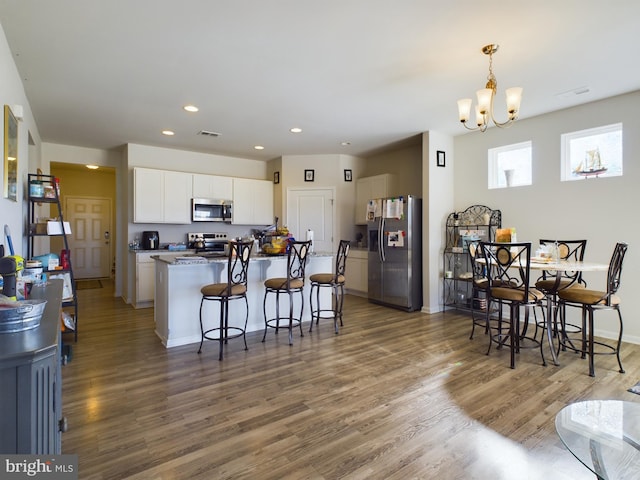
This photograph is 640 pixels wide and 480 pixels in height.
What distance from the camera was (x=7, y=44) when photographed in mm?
2623

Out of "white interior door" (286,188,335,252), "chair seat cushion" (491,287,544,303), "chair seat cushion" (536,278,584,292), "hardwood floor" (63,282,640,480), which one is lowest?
"hardwood floor" (63,282,640,480)

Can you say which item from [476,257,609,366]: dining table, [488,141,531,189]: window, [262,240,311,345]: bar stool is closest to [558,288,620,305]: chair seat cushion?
[476,257,609,366]: dining table

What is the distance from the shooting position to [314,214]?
21.2 feet

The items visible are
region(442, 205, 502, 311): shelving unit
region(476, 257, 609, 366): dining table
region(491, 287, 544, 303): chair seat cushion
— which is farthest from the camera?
region(442, 205, 502, 311): shelving unit

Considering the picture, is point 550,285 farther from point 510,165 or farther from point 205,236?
point 205,236

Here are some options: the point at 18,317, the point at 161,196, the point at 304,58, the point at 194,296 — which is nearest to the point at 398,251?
the point at 194,296

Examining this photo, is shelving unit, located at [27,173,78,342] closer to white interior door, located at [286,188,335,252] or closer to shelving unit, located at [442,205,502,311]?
white interior door, located at [286,188,335,252]

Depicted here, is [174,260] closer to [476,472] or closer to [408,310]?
[476,472]

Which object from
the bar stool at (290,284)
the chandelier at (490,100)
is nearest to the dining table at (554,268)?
the chandelier at (490,100)

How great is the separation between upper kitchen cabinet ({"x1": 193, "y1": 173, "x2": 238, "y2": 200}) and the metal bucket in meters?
4.94

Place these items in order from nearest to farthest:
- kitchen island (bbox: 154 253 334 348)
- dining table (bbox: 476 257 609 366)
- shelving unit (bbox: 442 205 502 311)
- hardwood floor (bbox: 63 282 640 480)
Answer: hardwood floor (bbox: 63 282 640 480) → dining table (bbox: 476 257 609 366) → kitchen island (bbox: 154 253 334 348) → shelving unit (bbox: 442 205 502 311)

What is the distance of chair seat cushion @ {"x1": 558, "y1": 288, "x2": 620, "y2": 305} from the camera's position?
2.89m

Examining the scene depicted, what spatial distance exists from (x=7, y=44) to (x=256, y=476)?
3.48 metres

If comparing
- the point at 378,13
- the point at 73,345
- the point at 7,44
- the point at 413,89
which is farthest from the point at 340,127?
the point at 73,345
